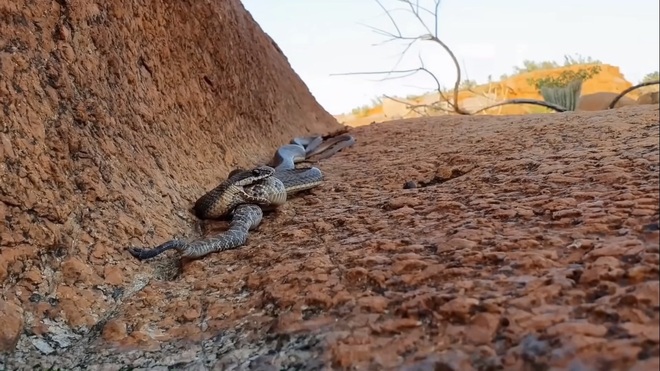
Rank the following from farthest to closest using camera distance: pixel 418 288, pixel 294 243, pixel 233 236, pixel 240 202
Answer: pixel 240 202 < pixel 233 236 < pixel 294 243 < pixel 418 288

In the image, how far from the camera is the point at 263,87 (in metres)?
6.55

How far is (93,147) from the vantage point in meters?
2.98

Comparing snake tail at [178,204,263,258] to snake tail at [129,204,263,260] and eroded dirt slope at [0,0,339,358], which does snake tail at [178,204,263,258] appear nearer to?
snake tail at [129,204,263,260]

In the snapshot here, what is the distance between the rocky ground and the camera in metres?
1.55

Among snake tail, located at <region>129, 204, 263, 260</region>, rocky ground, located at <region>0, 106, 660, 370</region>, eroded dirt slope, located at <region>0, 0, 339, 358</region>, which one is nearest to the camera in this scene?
rocky ground, located at <region>0, 106, 660, 370</region>

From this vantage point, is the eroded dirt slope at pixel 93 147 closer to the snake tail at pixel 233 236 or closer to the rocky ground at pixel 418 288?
the rocky ground at pixel 418 288

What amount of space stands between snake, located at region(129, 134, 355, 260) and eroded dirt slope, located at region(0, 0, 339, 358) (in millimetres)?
160

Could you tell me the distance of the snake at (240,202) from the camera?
286 cm

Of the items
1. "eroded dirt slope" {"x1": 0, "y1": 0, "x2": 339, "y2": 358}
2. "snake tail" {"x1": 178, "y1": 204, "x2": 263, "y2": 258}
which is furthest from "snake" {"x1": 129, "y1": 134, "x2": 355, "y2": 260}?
"eroded dirt slope" {"x1": 0, "y1": 0, "x2": 339, "y2": 358}

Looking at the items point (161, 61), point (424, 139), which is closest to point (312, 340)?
point (161, 61)

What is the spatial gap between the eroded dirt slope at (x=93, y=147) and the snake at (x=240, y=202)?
0.16 metres

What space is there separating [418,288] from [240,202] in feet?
6.29

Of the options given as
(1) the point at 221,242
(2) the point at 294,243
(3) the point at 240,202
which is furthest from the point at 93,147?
(2) the point at 294,243

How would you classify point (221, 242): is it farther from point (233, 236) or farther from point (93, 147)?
point (93, 147)
